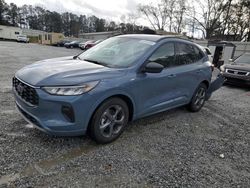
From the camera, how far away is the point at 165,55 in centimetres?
429

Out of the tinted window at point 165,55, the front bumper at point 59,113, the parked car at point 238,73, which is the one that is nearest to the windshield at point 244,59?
the parked car at point 238,73

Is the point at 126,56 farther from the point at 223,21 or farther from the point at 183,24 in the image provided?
the point at 183,24

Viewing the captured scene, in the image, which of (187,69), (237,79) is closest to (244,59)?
(237,79)

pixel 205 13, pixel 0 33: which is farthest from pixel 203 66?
pixel 0 33

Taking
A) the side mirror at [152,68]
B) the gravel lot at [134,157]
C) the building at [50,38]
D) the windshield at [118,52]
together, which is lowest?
the building at [50,38]

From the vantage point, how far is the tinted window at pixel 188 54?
4668 mm

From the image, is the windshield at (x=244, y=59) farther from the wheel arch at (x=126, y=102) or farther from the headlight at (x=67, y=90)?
the headlight at (x=67, y=90)

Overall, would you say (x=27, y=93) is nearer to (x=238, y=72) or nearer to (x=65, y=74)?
(x=65, y=74)

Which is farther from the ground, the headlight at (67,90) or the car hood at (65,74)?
the car hood at (65,74)

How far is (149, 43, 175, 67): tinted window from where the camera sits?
13.2 ft

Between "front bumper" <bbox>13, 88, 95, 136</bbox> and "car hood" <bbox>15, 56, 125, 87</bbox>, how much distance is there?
0.19 m

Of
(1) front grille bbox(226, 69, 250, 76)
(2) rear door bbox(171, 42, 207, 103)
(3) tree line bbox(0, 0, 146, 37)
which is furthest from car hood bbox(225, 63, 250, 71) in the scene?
(3) tree line bbox(0, 0, 146, 37)

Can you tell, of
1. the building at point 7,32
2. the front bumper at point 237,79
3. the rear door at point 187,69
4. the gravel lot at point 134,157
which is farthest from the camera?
the building at point 7,32

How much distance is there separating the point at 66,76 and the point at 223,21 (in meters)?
43.1
